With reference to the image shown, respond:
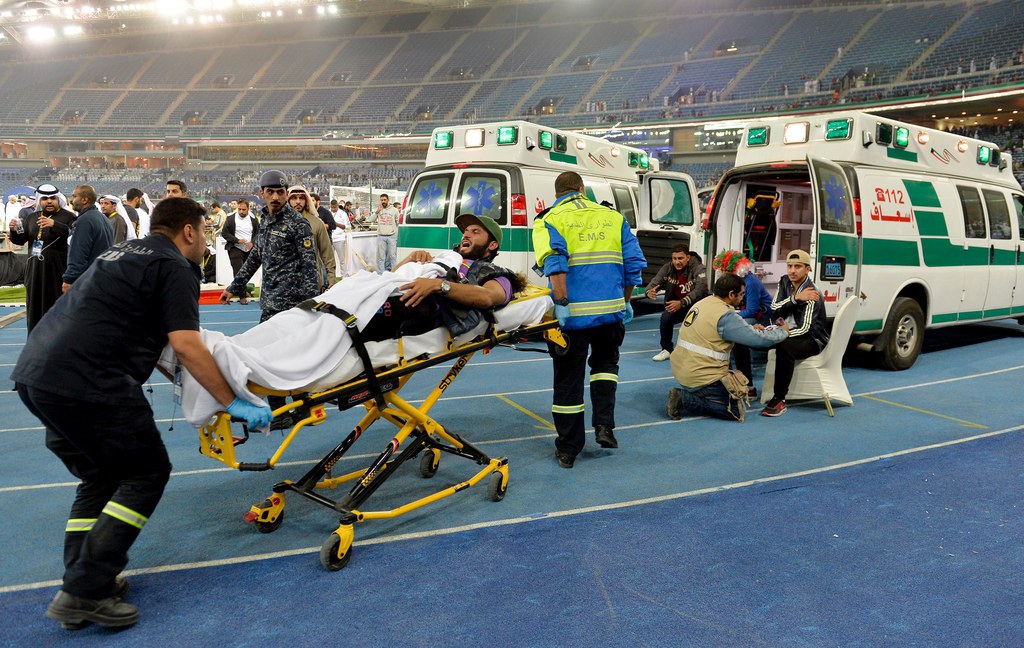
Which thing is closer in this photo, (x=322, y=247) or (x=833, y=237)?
(x=322, y=247)

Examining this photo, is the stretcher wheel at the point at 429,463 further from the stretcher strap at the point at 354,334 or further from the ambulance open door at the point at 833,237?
the ambulance open door at the point at 833,237

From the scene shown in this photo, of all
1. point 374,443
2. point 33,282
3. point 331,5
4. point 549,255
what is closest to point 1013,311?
point 549,255

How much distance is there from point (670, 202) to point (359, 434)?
7386 millimetres

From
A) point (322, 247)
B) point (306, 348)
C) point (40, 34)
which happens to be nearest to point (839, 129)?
point (322, 247)

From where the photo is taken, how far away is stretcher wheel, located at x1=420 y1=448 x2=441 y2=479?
4.43 metres

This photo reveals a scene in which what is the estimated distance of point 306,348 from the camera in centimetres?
315

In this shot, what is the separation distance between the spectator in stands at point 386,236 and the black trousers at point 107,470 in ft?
38.9

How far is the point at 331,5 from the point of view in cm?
4816

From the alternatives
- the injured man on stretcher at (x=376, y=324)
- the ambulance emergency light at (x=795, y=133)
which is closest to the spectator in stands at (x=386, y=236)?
the ambulance emergency light at (x=795, y=133)

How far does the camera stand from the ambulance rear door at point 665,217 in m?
9.67

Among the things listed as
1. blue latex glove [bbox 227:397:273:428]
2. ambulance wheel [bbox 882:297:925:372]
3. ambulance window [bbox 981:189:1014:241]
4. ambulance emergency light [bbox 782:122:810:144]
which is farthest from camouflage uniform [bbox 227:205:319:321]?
ambulance window [bbox 981:189:1014:241]

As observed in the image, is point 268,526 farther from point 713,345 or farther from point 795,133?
point 795,133

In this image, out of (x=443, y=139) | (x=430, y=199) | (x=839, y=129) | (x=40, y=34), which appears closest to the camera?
(x=839, y=129)

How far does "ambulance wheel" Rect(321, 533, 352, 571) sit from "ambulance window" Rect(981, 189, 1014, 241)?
8432mm
